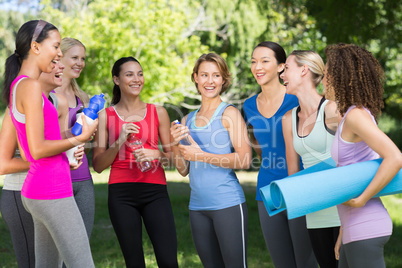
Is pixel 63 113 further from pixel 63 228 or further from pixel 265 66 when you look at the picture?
pixel 265 66

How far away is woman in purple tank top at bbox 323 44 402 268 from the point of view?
8.45 ft

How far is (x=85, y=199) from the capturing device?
396 cm

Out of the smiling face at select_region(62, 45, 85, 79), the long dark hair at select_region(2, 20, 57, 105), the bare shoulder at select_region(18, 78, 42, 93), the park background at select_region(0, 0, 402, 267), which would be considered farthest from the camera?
the park background at select_region(0, 0, 402, 267)

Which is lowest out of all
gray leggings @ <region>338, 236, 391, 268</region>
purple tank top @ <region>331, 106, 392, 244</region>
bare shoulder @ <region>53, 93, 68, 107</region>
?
gray leggings @ <region>338, 236, 391, 268</region>

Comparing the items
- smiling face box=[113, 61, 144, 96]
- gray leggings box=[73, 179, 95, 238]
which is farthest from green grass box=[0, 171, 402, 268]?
smiling face box=[113, 61, 144, 96]

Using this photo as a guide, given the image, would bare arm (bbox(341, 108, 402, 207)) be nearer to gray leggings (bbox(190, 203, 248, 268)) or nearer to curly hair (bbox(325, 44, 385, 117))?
curly hair (bbox(325, 44, 385, 117))

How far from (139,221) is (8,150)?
4.37 feet

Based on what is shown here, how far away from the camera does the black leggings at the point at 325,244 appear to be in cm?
349

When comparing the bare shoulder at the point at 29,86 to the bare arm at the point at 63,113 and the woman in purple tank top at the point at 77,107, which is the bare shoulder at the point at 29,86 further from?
the woman in purple tank top at the point at 77,107

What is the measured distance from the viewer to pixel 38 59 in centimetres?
292

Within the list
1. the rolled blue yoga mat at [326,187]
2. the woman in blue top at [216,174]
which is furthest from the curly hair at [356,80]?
the woman in blue top at [216,174]

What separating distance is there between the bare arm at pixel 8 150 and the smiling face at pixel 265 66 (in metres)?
2.02

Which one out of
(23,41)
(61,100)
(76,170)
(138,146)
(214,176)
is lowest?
(214,176)

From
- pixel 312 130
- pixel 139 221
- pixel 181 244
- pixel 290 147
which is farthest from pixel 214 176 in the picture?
pixel 181 244
